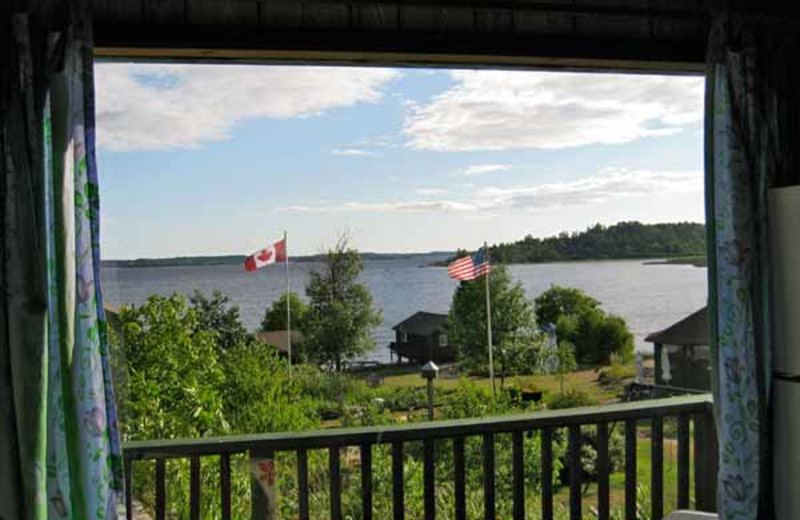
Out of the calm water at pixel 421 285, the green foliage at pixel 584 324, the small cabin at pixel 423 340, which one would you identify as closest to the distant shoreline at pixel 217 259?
the calm water at pixel 421 285

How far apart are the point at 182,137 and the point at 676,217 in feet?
6.79

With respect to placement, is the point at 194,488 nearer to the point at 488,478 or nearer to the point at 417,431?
the point at 417,431

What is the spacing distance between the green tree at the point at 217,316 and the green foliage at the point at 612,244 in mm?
1024

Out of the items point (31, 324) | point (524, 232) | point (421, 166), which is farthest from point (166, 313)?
point (524, 232)

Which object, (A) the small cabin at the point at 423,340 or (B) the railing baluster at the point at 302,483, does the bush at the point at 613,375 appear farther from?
(B) the railing baluster at the point at 302,483

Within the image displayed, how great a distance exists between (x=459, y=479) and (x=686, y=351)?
1.15 metres

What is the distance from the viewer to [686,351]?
3.19m

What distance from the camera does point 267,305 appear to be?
2.72 m

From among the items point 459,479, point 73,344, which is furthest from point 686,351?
point 73,344

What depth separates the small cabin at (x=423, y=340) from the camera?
2.82m

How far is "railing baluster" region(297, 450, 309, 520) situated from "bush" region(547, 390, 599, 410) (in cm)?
103

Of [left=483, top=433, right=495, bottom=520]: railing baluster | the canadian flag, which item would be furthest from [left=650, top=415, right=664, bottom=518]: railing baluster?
the canadian flag

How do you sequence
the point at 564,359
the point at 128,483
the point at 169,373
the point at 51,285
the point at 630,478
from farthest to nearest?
the point at 630,478 < the point at 564,359 < the point at 169,373 < the point at 128,483 < the point at 51,285

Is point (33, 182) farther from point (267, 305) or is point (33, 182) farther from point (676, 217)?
point (676, 217)
